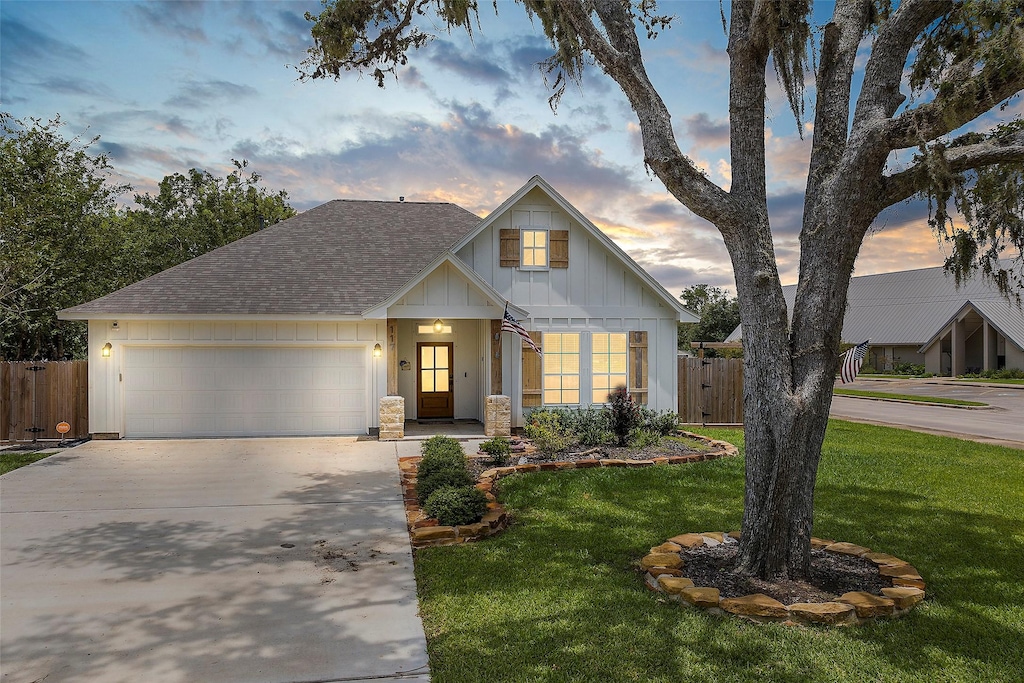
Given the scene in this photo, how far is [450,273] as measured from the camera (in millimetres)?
13172

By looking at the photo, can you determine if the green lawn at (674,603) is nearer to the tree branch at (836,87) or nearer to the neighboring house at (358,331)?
the tree branch at (836,87)

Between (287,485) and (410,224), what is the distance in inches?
403

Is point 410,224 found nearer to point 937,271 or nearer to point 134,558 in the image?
point 134,558

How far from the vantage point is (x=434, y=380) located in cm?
1586

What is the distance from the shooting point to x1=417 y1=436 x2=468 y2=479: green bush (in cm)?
791

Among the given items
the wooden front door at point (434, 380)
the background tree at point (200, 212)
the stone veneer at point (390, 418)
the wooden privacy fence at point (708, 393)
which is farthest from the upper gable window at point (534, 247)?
the background tree at point (200, 212)

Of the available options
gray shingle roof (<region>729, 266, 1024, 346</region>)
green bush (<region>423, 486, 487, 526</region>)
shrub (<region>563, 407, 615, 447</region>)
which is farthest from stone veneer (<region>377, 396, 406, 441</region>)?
gray shingle roof (<region>729, 266, 1024, 346</region>)

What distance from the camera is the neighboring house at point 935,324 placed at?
34.6 meters

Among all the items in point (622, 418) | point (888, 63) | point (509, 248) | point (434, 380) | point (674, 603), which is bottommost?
point (674, 603)

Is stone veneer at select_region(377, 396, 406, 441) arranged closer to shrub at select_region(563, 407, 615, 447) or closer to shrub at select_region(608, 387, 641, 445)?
shrub at select_region(563, 407, 615, 447)

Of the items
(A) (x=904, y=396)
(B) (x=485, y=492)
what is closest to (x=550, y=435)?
(B) (x=485, y=492)

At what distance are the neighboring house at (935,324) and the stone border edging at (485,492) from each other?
99.4 ft

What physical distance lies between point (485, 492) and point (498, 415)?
4.95 m

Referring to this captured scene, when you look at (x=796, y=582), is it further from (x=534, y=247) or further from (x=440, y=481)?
(x=534, y=247)
